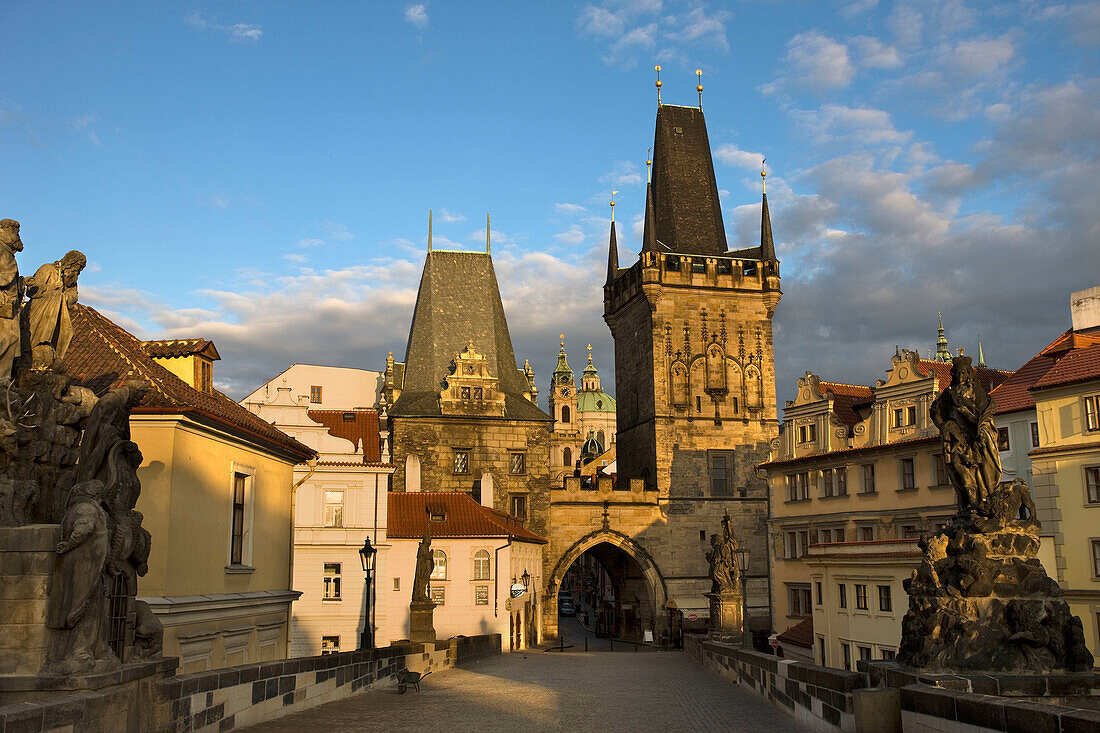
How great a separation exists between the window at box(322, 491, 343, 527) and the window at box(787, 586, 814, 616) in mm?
18560

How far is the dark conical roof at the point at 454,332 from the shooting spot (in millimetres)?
49969

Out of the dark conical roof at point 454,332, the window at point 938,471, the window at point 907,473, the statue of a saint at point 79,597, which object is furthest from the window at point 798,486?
the statue of a saint at point 79,597

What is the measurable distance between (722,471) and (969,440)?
1665 inches

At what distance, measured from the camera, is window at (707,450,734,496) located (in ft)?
170

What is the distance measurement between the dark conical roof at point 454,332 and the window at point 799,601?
1516 cm

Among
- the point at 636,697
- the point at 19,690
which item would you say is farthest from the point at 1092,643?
the point at 19,690

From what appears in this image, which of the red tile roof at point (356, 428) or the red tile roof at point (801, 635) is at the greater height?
the red tile roof at point (356, 428)

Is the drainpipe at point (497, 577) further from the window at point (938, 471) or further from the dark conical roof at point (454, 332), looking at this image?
the window at point (938, 471)

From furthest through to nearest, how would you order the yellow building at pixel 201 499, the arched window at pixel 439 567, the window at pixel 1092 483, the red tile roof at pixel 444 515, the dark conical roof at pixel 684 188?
the dark conical roof at pixel 684 188 < the red tile roof at pixel 444 515 < the arched window at pixel 439 567 < the window at pixel 1092 483 < the yellow building at pixel 201 499

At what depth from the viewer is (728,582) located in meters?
31.9

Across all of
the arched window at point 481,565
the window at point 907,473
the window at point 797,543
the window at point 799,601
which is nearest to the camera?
the window at point 907,473

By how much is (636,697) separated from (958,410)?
7.68 m

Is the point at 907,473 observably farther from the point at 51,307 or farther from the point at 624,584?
the point at 51,307

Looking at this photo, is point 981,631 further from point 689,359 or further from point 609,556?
point 609,556
